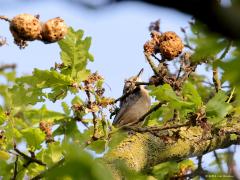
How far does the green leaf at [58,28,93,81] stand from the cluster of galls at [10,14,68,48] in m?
0.06

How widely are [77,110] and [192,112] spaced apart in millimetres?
592

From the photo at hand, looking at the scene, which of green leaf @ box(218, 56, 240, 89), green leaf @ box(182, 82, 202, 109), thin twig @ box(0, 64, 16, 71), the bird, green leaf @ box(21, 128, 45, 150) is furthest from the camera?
the bird

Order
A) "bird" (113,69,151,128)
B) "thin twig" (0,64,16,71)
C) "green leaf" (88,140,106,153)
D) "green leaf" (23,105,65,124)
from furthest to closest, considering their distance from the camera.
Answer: "bird" (113,69,151,128), "thin twig" (0,64,16,71), "green leaf" (23,105,65,124), "green leaf" (88,140,106,153)

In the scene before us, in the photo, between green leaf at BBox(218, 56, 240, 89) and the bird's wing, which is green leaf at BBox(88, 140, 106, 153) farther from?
green leaf at BBox(218, 56, 240, 89)

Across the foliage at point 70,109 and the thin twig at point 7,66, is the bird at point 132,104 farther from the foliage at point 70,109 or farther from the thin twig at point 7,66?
the thin twig at point 7,66

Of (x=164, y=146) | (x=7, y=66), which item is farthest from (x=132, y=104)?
(x=7, y=66)

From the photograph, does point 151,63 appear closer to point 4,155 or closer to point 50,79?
point 50,79

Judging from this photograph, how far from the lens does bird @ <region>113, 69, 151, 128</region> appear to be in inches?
111

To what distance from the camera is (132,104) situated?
3.15 m

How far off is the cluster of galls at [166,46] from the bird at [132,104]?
0.21 m

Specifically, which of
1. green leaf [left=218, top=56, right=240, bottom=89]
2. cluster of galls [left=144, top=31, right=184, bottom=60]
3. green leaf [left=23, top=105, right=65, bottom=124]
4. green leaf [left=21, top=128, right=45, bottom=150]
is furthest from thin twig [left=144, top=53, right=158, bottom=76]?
green leaf [left=218, top=56, right=240, bottom=89]

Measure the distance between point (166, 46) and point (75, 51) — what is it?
476 millimetres

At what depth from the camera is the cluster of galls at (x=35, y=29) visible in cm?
220

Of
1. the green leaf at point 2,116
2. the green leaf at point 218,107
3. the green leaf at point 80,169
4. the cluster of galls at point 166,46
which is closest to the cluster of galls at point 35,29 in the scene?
the green leaf at point 2,116
